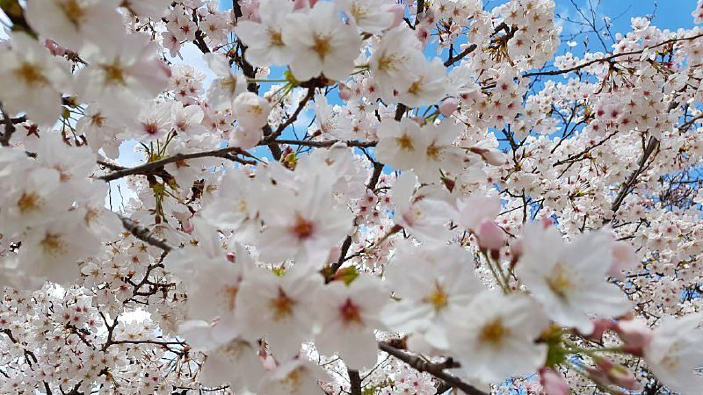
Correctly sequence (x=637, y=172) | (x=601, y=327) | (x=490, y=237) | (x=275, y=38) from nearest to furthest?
(x=601, y=327)
(x=490, y=237)
(x=275, y=38)
(x=637, y=172)

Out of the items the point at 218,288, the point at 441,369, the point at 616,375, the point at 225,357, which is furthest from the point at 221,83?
the point at 616,375

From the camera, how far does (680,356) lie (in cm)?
114

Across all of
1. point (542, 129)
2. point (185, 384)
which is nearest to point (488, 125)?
point (542, 129)

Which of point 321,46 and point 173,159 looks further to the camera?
point 173,159

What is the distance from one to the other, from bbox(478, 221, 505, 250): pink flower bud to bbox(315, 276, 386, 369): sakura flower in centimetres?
31

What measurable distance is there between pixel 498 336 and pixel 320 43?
3.11ft

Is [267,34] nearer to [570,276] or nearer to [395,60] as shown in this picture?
[395,60]

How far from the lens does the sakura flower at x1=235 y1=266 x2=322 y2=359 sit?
112 centimetres

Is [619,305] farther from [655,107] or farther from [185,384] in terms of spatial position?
[185,384]

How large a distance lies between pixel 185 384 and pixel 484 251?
16.0 ft

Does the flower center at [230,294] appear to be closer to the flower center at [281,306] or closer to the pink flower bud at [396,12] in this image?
the flower center at [281,306]

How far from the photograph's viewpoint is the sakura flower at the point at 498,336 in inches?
38.4

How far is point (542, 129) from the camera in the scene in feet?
18.9

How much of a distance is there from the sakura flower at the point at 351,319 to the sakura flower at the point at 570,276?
0.34 metres
